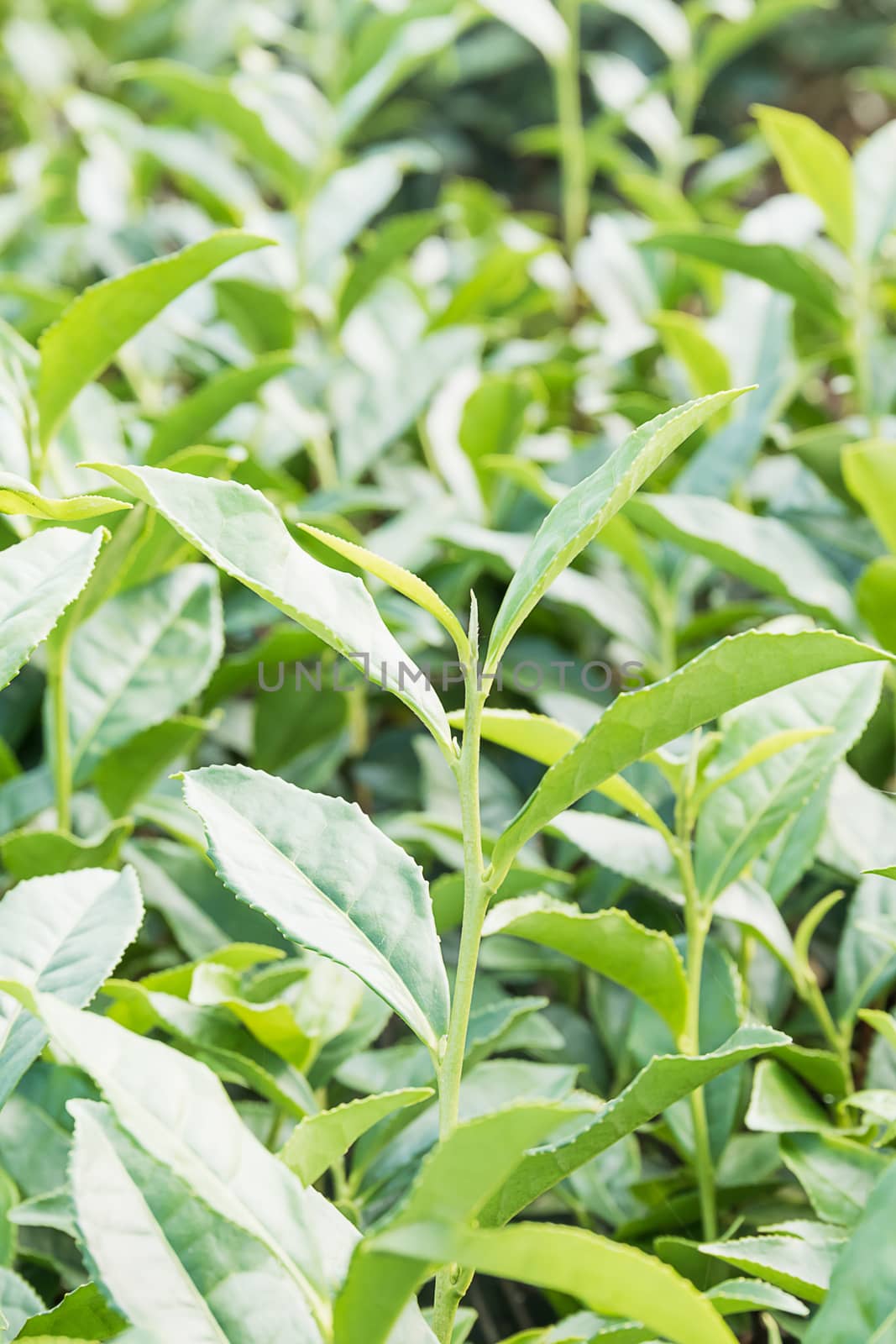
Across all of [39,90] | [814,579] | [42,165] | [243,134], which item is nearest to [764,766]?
[814,579]

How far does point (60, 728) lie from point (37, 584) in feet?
0.85

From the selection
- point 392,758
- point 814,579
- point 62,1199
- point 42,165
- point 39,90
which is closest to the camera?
point 62,1199

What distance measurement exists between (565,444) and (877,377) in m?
0.26

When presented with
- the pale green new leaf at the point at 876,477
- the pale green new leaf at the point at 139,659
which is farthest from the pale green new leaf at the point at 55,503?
the pale green new leaf at the point at 876,477

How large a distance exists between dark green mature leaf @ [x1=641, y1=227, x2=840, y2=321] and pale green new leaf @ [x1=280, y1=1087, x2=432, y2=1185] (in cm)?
75

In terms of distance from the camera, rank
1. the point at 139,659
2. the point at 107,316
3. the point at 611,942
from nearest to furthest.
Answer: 1. the point at 611,942
2. the point at 107,316
3. the point at 139,659

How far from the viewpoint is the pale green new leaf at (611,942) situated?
1.83 feet

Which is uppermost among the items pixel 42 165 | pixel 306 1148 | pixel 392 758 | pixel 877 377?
pixel 42 165

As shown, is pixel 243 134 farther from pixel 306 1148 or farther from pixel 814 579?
pixel 306 1148

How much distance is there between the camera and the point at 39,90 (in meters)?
1.70

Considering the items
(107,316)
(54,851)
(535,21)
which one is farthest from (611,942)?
(535,21)

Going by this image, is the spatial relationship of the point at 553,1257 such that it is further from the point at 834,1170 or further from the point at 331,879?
the point at 834,1170

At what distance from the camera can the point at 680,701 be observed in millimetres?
458

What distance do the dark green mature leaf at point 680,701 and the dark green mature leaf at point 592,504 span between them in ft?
0.16
